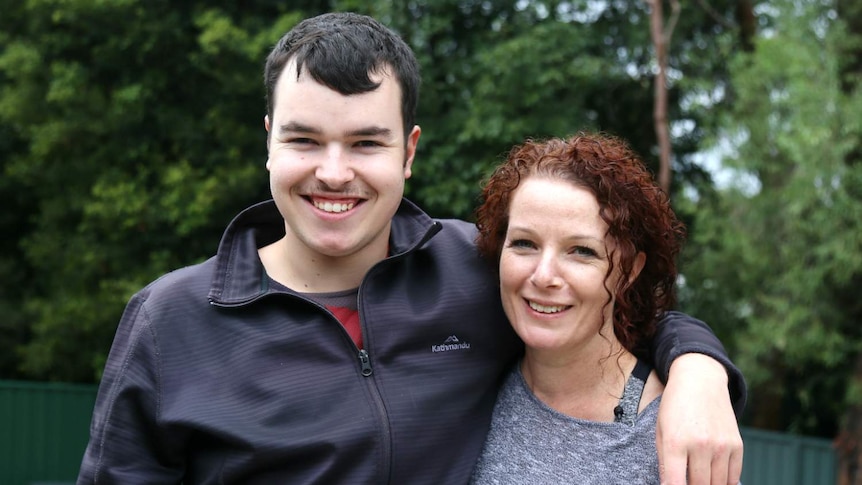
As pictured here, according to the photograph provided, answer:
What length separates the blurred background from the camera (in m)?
8.45

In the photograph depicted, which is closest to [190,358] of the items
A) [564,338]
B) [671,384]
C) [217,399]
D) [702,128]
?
[217,399]

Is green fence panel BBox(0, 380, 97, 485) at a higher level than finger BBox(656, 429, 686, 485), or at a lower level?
lower

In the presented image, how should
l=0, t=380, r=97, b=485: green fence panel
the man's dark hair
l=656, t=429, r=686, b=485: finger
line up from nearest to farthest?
l=656, t=429, r=686, b=485: finger
the man's dark hair
l=0, t=380, r=97, b=485: green fence panel

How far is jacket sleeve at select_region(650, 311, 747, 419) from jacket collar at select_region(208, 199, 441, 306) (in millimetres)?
650

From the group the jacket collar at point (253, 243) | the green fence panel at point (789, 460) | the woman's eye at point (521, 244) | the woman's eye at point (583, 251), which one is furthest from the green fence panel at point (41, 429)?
the woman's eye at point (583, 251)

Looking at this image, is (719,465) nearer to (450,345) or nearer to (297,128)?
(450,345)

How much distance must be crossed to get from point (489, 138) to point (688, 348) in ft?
23.8

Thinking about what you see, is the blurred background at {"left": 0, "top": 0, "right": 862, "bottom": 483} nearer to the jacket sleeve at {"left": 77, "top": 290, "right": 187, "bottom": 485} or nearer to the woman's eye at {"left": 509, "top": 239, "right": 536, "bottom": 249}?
the woman's eye at {"left": 509, "top": 239, "right": 536, "bottom": 249}

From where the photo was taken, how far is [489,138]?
962cm

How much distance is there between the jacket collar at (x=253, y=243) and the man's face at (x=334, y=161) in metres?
0.14

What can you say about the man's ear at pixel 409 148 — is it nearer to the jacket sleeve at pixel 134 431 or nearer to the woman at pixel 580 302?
the woman at pixel 580 302

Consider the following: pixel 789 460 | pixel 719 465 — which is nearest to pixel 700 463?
pixel 719 465

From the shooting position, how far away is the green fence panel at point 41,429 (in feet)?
36.9

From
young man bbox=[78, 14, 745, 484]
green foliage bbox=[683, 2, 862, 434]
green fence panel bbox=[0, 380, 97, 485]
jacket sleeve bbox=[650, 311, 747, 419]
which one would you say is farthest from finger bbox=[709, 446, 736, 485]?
green fence panel bbox=[0, 380, 97, 485]
